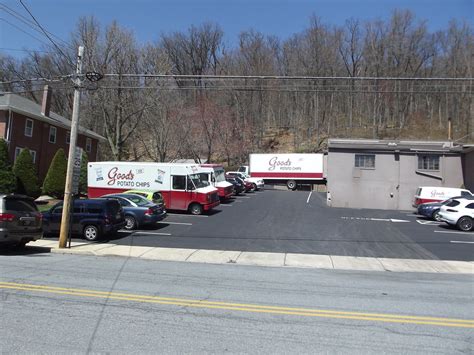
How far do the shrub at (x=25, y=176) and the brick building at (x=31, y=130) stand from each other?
297 centimetres

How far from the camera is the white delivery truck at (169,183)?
25984mm

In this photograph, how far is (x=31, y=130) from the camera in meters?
35.2

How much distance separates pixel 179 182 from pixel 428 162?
19.3 metres

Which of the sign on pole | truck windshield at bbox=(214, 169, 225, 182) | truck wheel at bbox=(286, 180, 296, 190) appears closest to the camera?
the sign on pole

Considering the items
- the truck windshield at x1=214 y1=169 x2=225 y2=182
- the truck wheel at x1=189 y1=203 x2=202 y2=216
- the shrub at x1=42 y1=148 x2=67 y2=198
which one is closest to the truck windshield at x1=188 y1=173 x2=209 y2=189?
the truck wheel at x1=189 y1=203 x2=202 y2=216

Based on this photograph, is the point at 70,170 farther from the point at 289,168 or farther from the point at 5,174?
the point at 289,168

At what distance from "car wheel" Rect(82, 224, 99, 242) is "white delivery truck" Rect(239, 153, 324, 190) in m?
33.9

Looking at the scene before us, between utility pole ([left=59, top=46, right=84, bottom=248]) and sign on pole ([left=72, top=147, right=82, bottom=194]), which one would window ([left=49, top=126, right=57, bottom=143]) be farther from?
sign on pole ([left=72, top=147, right=82, bottom=194])

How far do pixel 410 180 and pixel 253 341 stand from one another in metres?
29.7

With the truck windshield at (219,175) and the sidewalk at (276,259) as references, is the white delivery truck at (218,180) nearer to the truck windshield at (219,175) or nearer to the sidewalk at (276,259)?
the truck windshield at (219,175)

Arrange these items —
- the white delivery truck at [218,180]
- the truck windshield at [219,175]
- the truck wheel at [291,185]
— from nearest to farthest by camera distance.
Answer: the white delivery truck at [218,180] → the truck windshield at [219,175] → the truck wheel at [291,185]

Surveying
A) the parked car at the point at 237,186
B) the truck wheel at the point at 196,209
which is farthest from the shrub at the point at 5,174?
the parked car at the point at 237,186

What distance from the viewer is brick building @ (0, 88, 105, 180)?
32.4 m

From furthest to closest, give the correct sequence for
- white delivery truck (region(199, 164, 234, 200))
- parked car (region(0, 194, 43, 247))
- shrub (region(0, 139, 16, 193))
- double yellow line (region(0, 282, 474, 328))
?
white delivery truck (region(199, 164, 234, 200)) → shrub (region(0, 139, 16, 193)) → parked car (region(0, 194, 43, 247)) → double yellow line (region(0, 282, 474, 328))
